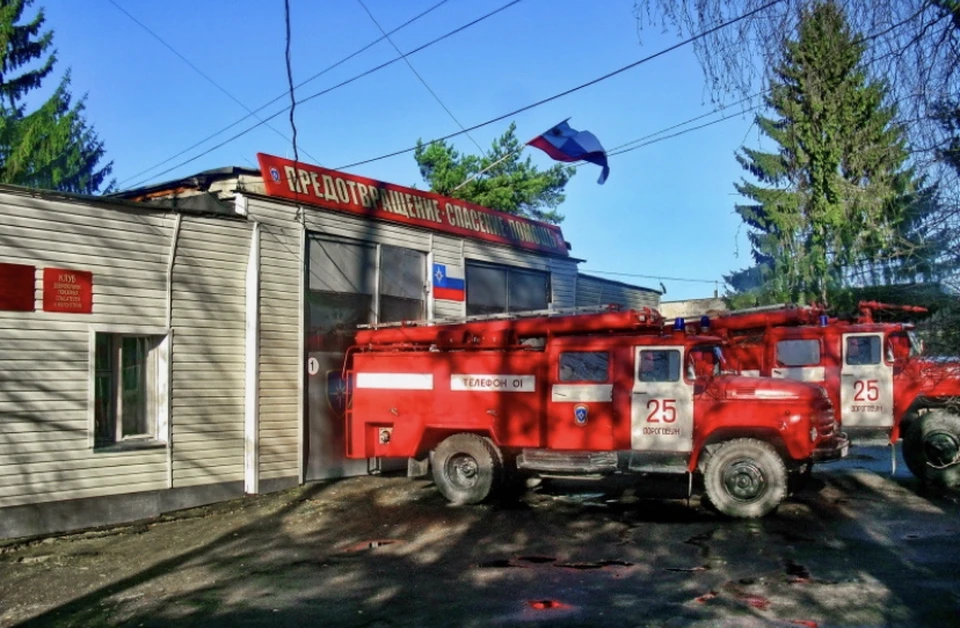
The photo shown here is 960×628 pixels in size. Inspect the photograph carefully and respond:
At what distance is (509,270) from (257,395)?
761 cm

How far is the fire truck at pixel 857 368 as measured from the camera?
13367 millimetres

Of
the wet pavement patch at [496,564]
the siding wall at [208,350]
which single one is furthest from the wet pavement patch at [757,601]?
the siding wall at [208,350]

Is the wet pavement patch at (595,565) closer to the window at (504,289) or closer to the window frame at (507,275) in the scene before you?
the window frame at (507,275)

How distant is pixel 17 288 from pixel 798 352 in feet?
39.1

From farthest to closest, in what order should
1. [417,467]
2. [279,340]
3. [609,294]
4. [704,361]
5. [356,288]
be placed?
[609,294] → [356,288] → [279,340] → [417,467] → [704,361]

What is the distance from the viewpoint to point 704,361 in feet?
40.9

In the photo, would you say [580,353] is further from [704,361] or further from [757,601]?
[757,601]

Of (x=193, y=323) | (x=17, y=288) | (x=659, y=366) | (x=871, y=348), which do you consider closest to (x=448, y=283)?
(x=193, y=323)

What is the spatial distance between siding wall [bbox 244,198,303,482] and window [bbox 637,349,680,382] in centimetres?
594

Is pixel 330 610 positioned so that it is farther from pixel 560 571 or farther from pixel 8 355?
pixel 8 355

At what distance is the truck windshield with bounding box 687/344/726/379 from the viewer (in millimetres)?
12195

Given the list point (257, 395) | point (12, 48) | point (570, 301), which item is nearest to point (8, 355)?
point (257, 395)

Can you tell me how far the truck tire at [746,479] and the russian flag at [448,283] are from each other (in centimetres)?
769

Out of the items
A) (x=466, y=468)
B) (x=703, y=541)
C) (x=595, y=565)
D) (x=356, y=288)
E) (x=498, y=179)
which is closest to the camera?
(x=595, y=565)
